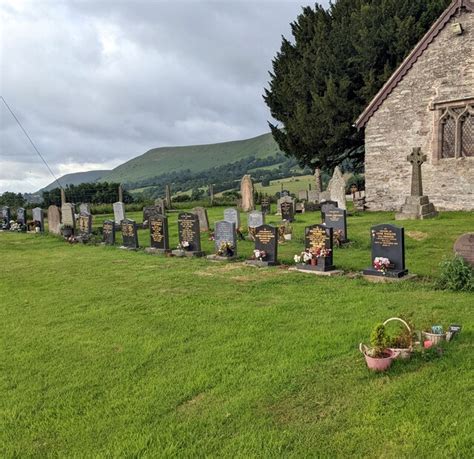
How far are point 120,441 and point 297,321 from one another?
3.41 meters

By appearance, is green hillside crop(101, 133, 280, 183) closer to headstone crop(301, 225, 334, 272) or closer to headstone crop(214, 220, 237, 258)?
headstone crop(214, 220, 237, 258)

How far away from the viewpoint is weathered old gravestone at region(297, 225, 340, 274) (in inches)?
398

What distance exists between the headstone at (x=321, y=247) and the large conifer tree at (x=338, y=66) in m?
17.9

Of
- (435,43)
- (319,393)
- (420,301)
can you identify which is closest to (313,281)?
(420,301)

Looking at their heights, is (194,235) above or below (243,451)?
above

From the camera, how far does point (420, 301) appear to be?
7.36 m

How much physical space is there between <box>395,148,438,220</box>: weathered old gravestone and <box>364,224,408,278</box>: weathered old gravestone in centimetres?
877

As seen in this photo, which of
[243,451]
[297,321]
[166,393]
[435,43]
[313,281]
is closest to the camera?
[243,451]

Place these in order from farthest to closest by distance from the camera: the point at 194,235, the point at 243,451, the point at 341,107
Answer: the point at 341,107 < the point at 194,235 < the point at 243,451

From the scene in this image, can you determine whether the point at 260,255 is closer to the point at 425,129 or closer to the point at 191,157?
the point at 425,129

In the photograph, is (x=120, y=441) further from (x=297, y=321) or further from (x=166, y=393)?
(x=297, y=321)

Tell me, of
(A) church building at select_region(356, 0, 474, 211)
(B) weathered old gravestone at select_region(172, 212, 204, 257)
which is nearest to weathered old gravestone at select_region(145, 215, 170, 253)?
(B) weathered old gravestone at select_region(172, 212, 204, 257)

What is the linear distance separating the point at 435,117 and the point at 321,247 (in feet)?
41.3

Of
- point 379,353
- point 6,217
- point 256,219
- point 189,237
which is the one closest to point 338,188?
point 256,219
